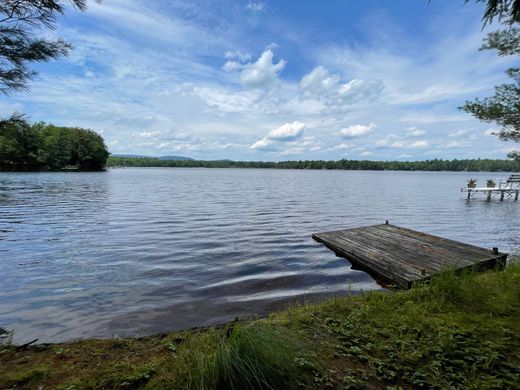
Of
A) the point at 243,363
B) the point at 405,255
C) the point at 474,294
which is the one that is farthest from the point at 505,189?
the point at 243,363

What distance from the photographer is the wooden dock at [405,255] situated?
23.9 feet

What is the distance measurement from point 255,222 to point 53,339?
1128cm

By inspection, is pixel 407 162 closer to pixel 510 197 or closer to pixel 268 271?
pixel 510 197

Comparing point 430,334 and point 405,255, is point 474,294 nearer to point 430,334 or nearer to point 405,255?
point 430,334

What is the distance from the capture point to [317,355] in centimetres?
320

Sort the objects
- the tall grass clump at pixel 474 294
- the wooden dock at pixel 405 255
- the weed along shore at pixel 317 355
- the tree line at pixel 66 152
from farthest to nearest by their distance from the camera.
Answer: the tree line at pixel 66 152 < the wooden dock at pixel 405 255 < the tall grass clump at pixel 474 294 < the weed along shore at pixel 317 355

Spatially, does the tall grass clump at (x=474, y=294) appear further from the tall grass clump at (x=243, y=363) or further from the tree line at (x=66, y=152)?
the tree line at (x=66, y=152)

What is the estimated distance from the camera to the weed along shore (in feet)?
8.75

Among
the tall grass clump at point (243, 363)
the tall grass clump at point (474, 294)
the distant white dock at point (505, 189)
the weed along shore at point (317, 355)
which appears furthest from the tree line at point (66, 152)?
the distant white dock at point (505, 189)

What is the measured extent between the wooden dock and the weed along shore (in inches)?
107

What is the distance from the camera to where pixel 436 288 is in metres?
5.00

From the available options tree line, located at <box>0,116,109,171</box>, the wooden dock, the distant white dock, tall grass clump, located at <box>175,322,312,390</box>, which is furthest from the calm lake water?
tree line, located at <box>0,116,109,171</box>

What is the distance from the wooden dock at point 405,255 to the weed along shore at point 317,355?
2726 millimetres

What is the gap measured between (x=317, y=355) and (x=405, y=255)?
6.42 metres
